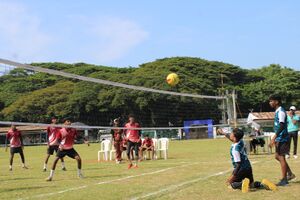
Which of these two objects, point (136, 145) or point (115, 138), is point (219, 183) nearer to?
point (136, 145)

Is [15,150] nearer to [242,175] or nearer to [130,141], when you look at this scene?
[130,141]

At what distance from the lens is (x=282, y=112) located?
9.57 m

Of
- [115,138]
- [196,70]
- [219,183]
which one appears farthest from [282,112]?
[196,70]

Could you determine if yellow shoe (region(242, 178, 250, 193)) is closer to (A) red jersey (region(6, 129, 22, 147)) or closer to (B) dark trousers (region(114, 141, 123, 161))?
(B) dark trousers (region(114, 141, 123, 161))

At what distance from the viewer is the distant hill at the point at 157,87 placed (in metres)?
44.0

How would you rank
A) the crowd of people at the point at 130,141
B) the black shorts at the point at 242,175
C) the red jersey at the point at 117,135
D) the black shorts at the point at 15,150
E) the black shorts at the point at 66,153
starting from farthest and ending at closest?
the red jersey at the point at 117,135 → the black shorts at the point at 15,150 → the crowd of people at the point at 130,141 → the black shorts at the point at 66,153 → the black shorts at the point at 242,175

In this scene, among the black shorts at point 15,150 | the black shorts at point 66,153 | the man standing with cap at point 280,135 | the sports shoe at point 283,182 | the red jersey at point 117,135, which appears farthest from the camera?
the red jersey at point 117,135

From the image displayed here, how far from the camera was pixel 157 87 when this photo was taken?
212ft

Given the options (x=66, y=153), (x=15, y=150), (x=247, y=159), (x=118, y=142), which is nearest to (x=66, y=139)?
(x=66, y=153)

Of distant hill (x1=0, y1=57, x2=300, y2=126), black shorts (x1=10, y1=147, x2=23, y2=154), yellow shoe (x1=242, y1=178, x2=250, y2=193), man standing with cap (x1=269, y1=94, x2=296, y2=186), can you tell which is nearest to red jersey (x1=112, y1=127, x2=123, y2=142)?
black shorts (x1=10, y1=147, x2=23, y2=154)

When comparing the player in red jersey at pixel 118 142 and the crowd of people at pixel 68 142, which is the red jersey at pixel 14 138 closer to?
the crowd of people at pixel 68 142

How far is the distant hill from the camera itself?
44000 millimetres

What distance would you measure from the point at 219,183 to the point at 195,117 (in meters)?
53.5

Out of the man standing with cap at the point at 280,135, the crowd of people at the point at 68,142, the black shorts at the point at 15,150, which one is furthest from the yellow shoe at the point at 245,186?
the black shorts at the point at 15,150
